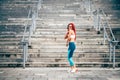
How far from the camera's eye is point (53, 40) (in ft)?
47.8

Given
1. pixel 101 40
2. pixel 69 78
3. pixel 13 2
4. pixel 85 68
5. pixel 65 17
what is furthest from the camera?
pixel 13 2

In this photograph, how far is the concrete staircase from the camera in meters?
13.0

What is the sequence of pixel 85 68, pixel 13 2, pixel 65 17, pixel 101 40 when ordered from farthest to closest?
pixel 13 2 → pixel 65 17 → pixel 101 40 → pixel 85 68

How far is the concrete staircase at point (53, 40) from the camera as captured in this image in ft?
42.8

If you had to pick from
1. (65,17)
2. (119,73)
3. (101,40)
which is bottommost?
(119,73)

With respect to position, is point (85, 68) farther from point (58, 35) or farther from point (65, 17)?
point (65, 17)

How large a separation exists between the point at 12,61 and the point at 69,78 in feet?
12.0

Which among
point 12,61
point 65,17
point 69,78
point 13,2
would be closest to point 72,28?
point 69,78

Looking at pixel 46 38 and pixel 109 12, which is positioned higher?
pixel 109 12

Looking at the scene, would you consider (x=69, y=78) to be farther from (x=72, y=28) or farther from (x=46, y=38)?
(x=46, y=38)

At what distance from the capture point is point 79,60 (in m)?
13.1

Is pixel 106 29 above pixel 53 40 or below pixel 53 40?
above

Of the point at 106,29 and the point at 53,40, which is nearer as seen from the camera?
the point at 53,40

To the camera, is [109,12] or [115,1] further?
[115,1]
